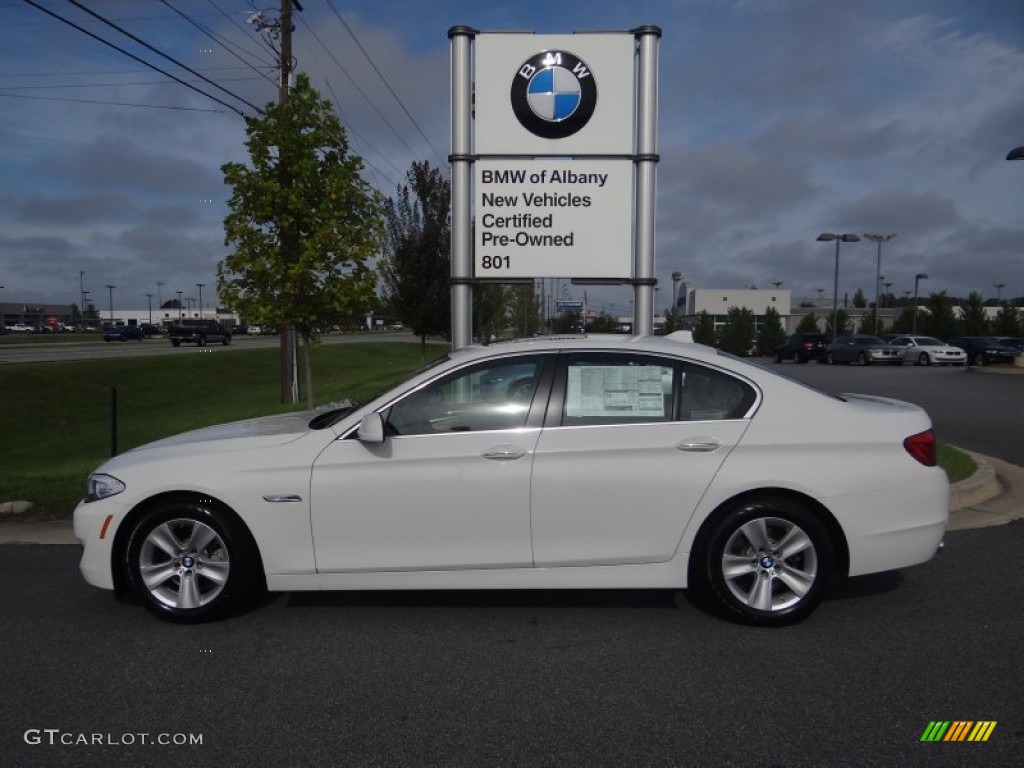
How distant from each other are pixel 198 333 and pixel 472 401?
52.3m

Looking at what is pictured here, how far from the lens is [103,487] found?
4.66 meters

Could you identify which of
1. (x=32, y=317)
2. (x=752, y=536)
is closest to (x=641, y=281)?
(x=752, y=536)

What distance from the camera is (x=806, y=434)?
15.0ft

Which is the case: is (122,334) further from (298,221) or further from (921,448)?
(921,448)

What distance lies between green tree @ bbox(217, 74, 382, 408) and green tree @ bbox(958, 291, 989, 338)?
50.8 meters

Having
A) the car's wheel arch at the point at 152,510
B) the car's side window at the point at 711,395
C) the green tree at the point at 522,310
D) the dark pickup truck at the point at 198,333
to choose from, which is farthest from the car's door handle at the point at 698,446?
the dark pickup truck at the point at 198,333

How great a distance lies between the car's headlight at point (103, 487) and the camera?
4617 mm

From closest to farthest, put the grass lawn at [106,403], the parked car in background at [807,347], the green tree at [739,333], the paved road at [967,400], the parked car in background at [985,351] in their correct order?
1. the grass lawn at [106,403]
2. the paved road at [967,400]
3. the parked car in background at [985,351]
4. the parked car in background at [807,347]
5. the green tree at [739,333]

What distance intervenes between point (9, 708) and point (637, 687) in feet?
9.24

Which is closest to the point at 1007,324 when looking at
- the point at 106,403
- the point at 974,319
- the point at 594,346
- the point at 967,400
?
the point at 974,319

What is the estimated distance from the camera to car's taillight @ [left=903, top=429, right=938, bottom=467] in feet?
15.0

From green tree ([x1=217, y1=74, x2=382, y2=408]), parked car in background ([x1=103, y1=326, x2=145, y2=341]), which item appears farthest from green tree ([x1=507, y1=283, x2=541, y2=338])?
parked car in background ([x1=103, y1=326, x2=145, y2=341])

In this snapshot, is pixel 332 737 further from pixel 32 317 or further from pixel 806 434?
pixel 32 317

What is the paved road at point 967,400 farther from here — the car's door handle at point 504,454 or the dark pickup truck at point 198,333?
the dark pickup truck at point 198,333
